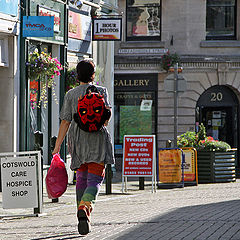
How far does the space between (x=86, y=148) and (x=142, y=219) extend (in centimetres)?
182

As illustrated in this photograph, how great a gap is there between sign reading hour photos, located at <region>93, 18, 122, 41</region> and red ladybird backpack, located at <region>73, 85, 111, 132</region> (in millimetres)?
11499

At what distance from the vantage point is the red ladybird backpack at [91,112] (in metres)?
7.58

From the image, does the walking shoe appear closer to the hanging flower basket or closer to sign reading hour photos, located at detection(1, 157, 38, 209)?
sign reading hour photos, located at detection(1, 157, 38, 209)

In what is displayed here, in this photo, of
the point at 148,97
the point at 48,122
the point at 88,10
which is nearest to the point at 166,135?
the point at 148,97

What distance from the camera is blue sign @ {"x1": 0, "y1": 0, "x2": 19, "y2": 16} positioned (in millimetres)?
14602

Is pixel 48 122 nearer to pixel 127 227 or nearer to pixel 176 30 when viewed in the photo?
pixel 127 227

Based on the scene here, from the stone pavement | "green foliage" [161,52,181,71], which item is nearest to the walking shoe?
the stone pavement

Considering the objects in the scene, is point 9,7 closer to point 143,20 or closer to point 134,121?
point 134,121

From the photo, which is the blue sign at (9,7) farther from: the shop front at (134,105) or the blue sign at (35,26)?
the shop front at (134,105)

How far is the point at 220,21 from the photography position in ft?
91.8

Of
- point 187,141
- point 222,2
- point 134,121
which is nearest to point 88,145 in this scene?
point 187,141

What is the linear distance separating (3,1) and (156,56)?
13.1 meters

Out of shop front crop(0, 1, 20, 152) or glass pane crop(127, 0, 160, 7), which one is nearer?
shop front crop(0, 1, 20, 152)

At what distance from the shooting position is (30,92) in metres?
16.1
